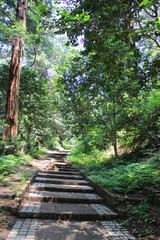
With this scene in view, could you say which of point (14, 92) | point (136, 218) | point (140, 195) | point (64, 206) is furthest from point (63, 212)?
point (14, 92)

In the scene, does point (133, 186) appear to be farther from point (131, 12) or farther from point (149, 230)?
point (131, 12)

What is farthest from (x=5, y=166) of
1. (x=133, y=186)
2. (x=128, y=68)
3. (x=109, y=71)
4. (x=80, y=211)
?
(x=128, y=68)

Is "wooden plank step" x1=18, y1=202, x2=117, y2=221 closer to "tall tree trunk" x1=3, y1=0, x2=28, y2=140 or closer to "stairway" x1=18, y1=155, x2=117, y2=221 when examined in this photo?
"stairway" x1=18, y1=155, x2=117, y2=221

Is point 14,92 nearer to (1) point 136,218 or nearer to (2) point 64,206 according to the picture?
(2) point 64,206

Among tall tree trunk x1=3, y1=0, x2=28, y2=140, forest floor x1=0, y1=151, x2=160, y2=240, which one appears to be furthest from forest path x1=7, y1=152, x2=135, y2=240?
tall tree trunk x1=3, y1=0, x2=28, y2=140

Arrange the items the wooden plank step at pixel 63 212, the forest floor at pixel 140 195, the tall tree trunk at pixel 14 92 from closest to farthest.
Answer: the forest floor at pixel 140 195
the wooden plank step at pixel 63 212
the tall tree trunk at pixel 14 92

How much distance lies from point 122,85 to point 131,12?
3.24 meters

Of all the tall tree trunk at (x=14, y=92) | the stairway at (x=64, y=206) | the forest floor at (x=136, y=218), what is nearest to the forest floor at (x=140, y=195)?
the forest floor at (x=136, y=218)

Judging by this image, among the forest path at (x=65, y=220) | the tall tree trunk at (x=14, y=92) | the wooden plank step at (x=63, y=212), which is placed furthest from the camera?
the tall tree trunk at (x=14, y=92)

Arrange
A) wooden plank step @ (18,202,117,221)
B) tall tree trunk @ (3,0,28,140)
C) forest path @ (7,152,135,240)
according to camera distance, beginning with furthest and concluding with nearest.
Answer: tall tree trunk @ (3,0,28,140) → wooden plank step @ (18,202,117,221) → forest path @ (7,152,135,240)

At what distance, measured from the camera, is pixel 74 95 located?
7918mm

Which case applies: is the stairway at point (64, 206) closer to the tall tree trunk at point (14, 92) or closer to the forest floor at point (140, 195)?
the forest floor at point (140, 195)

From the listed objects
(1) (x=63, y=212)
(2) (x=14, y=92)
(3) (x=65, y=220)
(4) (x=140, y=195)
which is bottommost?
(3) (x=65, y=220)

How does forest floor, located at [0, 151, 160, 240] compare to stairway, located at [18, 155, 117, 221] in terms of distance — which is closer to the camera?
forest floor, located at [0, 151, 160, 240]
